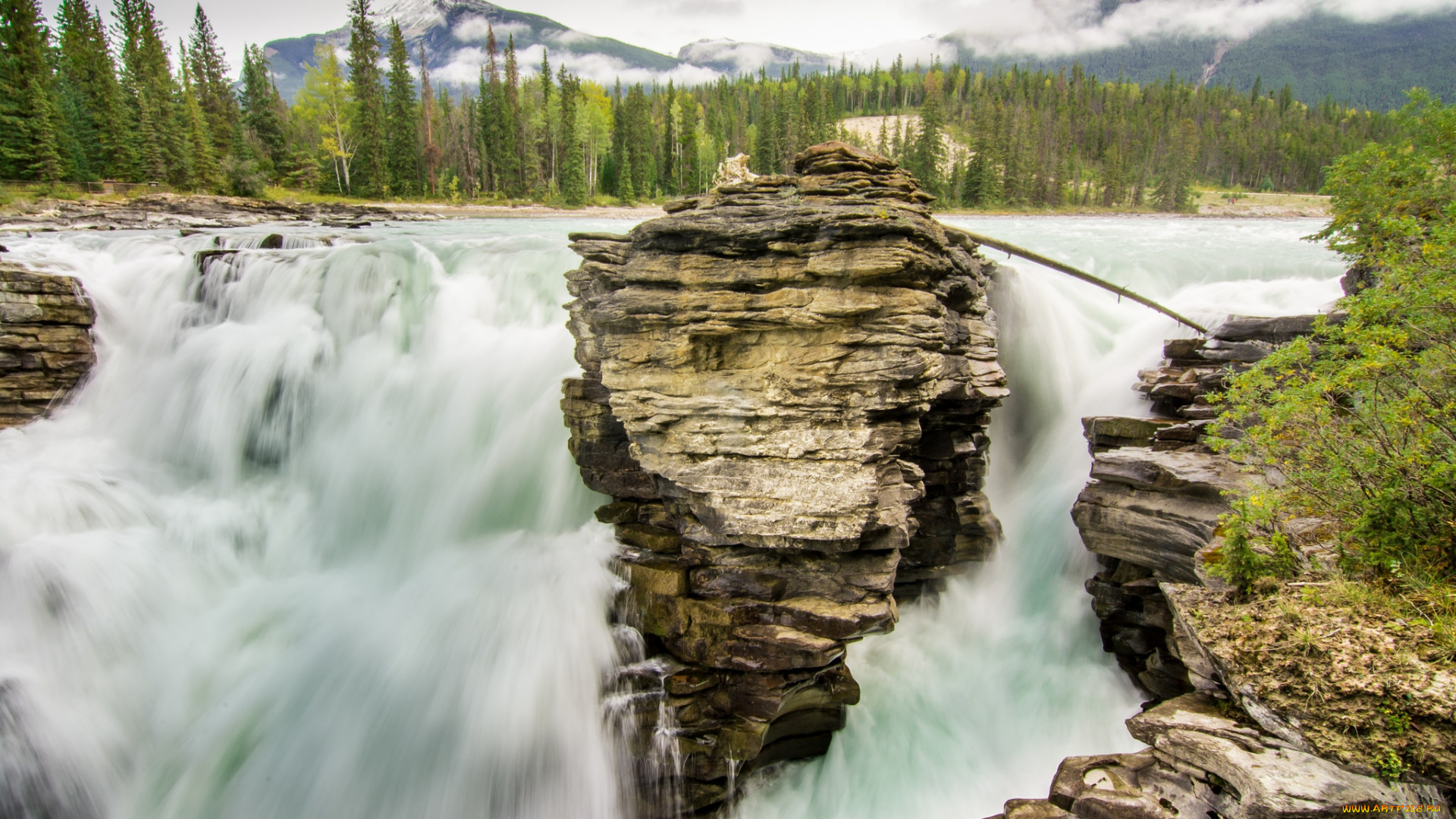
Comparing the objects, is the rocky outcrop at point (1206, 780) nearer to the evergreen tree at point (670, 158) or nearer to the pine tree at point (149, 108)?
the pine tree at point (149, 108)

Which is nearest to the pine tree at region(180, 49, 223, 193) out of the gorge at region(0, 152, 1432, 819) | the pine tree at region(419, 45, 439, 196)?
the pine tree at region(419, 45, 439, 196)

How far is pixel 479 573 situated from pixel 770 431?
202 inches

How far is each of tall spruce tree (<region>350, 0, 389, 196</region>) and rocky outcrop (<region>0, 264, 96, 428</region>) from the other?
174 ft

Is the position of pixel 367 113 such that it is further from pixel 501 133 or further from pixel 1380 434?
pixel 1380 434

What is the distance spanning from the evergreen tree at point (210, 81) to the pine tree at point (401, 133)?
494 inches

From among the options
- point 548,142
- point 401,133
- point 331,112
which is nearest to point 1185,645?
point 401,133

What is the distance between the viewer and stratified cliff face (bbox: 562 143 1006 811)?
7906mm

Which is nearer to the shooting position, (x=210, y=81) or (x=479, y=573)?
(x=479, y=573)

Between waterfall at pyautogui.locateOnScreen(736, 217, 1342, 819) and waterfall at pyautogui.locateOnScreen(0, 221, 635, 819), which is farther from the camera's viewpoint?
waterfall at pyautogui.locateOnScreen(736, 217, 1342, 819)

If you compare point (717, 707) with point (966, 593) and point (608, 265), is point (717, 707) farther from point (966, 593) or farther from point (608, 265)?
point (608, 265)

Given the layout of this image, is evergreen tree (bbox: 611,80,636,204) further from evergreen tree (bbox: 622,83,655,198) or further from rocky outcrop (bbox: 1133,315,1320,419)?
rocky outcrop (bbox: 1133,315,1320,419)

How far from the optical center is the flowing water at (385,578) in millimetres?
7922

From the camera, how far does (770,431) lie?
8125 millimetres

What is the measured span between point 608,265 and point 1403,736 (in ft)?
30.4
